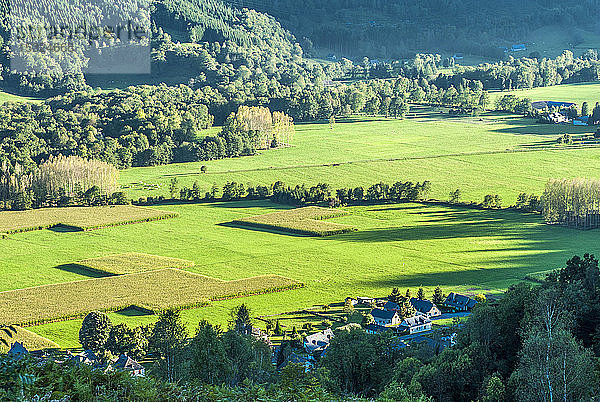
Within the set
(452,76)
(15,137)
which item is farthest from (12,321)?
(452,76)

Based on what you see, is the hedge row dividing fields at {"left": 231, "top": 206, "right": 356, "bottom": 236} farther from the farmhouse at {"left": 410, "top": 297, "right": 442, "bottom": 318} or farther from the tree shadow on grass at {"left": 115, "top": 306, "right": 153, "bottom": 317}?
the tree shadow on grass at {"left": 115, "top": 306, "right": 153, "bottom": 317}

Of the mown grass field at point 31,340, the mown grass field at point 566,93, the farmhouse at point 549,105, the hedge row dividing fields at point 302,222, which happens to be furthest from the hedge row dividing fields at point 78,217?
the mown grass field at point 566,93

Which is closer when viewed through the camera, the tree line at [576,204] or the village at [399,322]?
the village at [399,322]

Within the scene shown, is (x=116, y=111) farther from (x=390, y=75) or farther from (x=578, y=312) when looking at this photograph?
(x=578, y=312)

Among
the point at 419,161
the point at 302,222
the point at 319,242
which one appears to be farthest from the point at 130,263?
the point at 419,161

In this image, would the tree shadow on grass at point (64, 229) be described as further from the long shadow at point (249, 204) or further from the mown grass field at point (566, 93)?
the mown grass field at point (566, 93)

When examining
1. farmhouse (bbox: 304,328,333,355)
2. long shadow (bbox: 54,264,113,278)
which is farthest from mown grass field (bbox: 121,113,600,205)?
farmhouse (bbox: 304,328,333,355)
